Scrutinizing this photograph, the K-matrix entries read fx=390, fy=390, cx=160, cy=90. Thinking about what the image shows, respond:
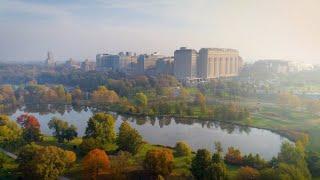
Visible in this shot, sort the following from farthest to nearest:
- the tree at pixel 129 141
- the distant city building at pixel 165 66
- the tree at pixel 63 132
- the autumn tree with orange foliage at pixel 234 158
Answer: the distant city building at pixel 165 66
the tree at pixel 63 132
the tree at pixel 129 141
the autumn tree with orange foliage at pixel 234 158

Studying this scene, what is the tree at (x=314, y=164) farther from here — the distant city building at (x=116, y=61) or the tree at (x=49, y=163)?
the distant city building at (x=116, y=61)

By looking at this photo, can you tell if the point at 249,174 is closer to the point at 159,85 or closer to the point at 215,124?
the point at 215,124

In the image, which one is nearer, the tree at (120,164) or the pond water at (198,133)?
the tree at (120,164)

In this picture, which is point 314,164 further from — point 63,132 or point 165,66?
point 165,66

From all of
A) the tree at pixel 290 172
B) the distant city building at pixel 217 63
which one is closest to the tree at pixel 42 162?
the tree at pixel 290 172

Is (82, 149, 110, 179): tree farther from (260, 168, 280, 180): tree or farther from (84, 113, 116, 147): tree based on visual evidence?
(260, 168, 280, 180): tree

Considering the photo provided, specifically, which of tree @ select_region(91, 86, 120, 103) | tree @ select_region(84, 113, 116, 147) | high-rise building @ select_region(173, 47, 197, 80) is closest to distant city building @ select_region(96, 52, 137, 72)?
high-rise building @ select_region(173, 47, 197, 80)

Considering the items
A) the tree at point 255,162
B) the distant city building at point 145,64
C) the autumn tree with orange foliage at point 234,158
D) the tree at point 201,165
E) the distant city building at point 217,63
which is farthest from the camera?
the distant city building at point 145,64
